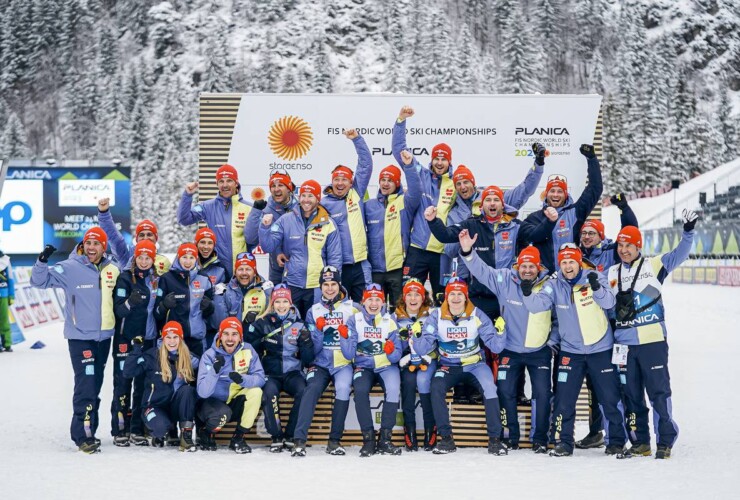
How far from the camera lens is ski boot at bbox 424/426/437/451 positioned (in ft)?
24.8

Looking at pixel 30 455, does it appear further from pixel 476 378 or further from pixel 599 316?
pixel 599 316

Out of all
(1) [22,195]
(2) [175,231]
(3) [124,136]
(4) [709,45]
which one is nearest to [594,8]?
(4) [709,45]

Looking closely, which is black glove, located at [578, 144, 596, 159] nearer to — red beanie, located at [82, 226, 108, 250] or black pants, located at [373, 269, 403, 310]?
black pants, located at [373, 269, 403, 310]

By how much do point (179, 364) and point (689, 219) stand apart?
4562mm

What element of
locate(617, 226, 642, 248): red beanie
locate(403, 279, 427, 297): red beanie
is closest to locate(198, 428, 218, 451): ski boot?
locate(403, 279, 427, 297): red beanie

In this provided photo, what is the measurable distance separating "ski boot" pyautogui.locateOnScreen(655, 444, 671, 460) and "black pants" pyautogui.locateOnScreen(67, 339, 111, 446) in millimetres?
4769

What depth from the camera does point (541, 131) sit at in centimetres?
1038

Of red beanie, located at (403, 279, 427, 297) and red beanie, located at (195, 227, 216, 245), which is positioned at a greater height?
red beanie, located at (195, 227, 216, 245)

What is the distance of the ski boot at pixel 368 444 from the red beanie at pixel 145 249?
2549 millimetres

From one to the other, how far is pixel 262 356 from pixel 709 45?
12591cm

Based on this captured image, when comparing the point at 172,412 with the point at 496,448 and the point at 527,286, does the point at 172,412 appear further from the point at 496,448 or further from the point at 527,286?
the point at 527,286

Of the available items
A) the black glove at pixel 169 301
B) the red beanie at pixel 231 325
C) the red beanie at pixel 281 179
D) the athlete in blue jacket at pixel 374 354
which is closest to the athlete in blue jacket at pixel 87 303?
the black glove at pixel 169 301

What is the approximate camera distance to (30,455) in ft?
23.2

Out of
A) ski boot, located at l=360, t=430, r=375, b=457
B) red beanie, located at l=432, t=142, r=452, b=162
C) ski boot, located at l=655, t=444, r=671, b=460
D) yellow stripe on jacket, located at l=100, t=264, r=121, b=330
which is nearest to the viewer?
ski boot, located at l=655, t=444, r=671, b=460
